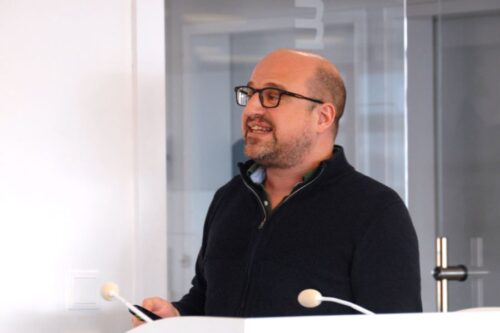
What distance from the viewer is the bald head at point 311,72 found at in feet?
7.60

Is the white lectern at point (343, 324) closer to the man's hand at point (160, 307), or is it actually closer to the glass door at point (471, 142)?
the man's hand at point (160, 307)

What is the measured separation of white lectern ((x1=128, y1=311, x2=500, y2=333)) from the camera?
112cm

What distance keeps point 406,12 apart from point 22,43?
41.5 inches

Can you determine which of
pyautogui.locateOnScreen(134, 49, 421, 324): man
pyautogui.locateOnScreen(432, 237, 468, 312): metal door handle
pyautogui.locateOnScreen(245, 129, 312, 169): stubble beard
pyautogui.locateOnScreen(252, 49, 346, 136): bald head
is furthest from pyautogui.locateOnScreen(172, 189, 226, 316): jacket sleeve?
pyautogui.locateOnScreen(432, 237, 468, 312): metal door handle

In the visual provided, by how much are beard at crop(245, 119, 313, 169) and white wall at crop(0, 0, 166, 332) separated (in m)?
0.59

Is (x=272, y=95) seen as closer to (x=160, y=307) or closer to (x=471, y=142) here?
(x=160, y=307)

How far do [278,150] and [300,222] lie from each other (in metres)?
0.16

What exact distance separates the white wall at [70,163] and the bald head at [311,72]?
580mm

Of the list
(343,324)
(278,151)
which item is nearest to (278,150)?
(278,151)

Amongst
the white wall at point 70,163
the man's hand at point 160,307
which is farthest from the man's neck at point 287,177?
the white wall at point 70,163

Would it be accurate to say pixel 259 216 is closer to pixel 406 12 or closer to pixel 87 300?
pixel 87 300

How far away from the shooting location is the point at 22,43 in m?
2.78

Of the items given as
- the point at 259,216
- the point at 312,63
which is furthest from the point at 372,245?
the point at 312,63

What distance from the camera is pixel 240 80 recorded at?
9.64ft
